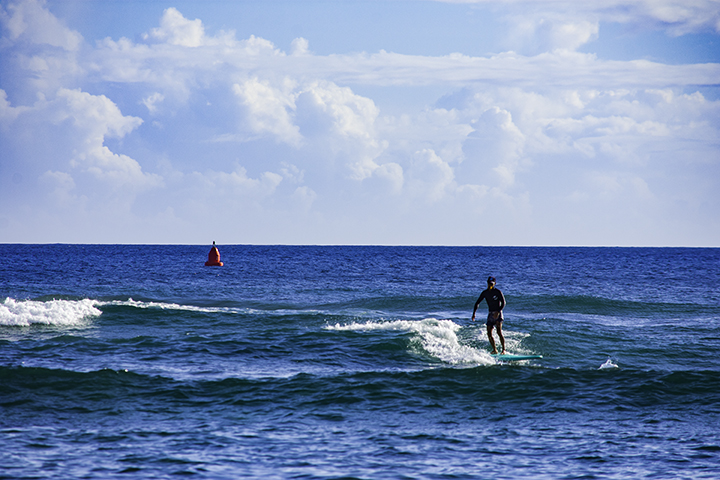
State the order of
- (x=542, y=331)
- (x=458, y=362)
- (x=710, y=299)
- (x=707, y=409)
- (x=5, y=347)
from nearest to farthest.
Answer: (x=707, y=409) → (x=458, y=362) → (x=5, y=347) → (x=542, y=331) → (x=710, y=299)

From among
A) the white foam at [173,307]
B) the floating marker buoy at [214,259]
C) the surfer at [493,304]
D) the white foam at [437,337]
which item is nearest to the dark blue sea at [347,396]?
the white foam at [437,337]

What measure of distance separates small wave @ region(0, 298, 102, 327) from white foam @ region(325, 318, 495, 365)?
10.8 metres

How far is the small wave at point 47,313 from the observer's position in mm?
22938

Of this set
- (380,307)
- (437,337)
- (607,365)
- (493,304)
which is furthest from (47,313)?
(607,365)

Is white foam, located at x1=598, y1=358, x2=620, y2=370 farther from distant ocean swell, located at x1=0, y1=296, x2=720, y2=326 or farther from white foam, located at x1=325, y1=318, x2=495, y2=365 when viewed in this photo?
distant ocean swell, located at x1=0, y1=296, x2=720, y2=326

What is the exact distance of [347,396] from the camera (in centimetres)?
1338

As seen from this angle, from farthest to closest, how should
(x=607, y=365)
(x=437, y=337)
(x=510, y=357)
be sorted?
(x=437, y=337) → (x=510, y=357) → (x=607, y=365)

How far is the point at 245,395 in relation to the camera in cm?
1320

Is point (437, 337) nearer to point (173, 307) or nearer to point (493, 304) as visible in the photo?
point (493, 304)

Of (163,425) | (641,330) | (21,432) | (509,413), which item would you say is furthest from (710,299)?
(21,432)

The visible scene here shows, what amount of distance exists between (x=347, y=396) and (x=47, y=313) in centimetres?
1679

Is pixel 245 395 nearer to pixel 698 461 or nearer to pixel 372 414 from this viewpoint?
pixel 372 414

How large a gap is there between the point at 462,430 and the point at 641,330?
1558cm

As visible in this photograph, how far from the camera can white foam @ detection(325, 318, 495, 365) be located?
17388mm
